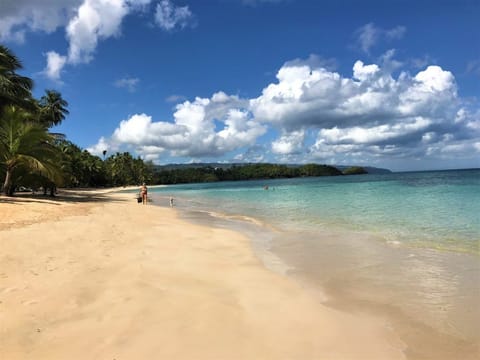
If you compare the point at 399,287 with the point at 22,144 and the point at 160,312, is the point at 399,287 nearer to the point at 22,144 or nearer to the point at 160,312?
the point at 160,312

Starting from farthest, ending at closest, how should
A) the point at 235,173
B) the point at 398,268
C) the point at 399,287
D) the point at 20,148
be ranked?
the point at 235,173 → the point at 20,148 → the point at 398,268 → the point at 399,287

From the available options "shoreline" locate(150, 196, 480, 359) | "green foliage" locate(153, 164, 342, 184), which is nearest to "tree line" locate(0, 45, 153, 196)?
"shoreline" locate(150, 196, 480, 359)

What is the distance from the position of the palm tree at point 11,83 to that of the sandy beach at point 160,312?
64.7 feet

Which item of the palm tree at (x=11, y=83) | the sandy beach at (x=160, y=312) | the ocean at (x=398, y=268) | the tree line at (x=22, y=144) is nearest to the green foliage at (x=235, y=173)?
the palm tree at (x=11, y=83)

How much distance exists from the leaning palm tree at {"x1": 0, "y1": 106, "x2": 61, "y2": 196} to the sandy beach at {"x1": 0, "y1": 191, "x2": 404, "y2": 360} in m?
12.5

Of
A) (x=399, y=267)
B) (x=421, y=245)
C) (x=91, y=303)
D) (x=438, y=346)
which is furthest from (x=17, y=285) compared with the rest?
(x=421, y=245)

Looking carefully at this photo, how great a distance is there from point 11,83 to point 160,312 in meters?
25.9

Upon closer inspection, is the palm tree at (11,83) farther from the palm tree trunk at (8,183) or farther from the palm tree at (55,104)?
the palm tree at (55,104)

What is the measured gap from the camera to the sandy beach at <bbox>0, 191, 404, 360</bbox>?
397 cm

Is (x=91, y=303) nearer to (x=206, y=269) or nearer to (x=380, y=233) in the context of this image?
(x=206, y=269)

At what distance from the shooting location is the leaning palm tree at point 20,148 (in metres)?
19.0

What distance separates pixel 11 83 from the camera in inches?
950

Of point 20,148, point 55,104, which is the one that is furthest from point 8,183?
point 55,104

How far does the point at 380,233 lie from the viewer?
1300 cm
